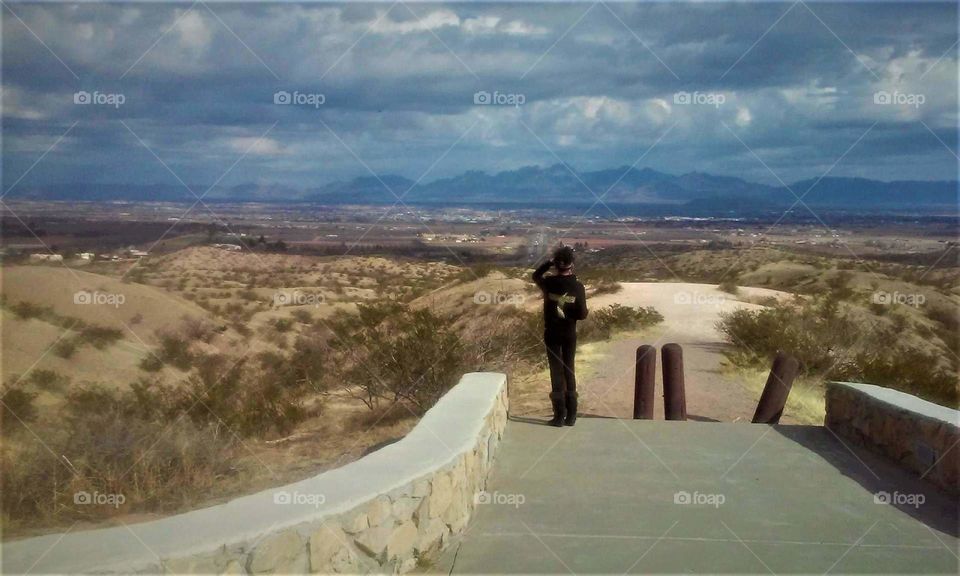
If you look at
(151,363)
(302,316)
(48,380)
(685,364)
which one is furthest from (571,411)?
(302,316)

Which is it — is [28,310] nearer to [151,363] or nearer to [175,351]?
[175,351]

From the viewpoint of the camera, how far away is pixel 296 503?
4.06 metres

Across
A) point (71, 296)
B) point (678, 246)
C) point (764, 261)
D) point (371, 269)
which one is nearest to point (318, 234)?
point (371, 269)

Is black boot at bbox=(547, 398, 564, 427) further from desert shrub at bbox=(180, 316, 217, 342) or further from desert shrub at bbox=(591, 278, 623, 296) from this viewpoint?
desert shrub at bbox=(591, 278, 623, 296)

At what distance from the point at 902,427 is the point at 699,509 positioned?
228 cm

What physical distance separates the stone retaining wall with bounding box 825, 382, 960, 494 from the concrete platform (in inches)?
5.9

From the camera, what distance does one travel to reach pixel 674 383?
405 inches

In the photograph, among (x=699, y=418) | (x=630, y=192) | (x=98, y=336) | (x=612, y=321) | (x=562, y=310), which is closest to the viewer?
(x=562, y=310)

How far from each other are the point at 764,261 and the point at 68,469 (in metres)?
46.0

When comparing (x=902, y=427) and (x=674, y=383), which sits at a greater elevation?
(x=674, y=383)

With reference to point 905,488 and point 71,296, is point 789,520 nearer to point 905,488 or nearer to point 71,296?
point 905,488

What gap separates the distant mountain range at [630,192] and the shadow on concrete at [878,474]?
95068 millimetres

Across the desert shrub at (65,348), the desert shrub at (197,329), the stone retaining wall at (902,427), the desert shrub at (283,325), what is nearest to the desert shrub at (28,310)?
the desert shrub at (65,348)

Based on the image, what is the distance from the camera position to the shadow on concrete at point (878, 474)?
603 cm
